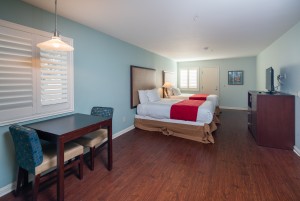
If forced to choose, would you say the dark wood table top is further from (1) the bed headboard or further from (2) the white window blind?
(1) the bed headboard

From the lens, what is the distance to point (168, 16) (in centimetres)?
262

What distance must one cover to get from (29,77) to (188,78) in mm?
7059

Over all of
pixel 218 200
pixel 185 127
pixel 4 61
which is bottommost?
pixel 218 200

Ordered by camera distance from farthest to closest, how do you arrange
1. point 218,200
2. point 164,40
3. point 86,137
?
point 164,40
point 86,137
point 218,200

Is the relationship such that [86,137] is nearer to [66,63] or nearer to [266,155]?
[66,63]

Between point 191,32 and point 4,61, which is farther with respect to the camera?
point 191,32

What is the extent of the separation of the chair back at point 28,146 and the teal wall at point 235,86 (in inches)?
291

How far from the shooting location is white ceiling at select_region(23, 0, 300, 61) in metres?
2.22

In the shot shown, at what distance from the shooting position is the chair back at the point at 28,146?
1621mm

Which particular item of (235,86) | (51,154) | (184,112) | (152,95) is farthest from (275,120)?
(235,86)

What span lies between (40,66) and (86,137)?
118cm

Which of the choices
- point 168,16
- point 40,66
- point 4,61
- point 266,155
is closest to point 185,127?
point 266,155

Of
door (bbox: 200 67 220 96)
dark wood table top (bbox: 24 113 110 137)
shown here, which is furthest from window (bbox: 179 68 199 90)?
dark wood table top (bbox: 24 113 110 137)

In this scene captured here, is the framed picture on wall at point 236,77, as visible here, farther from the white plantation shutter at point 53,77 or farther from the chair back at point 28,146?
the chair back at point 28,146
